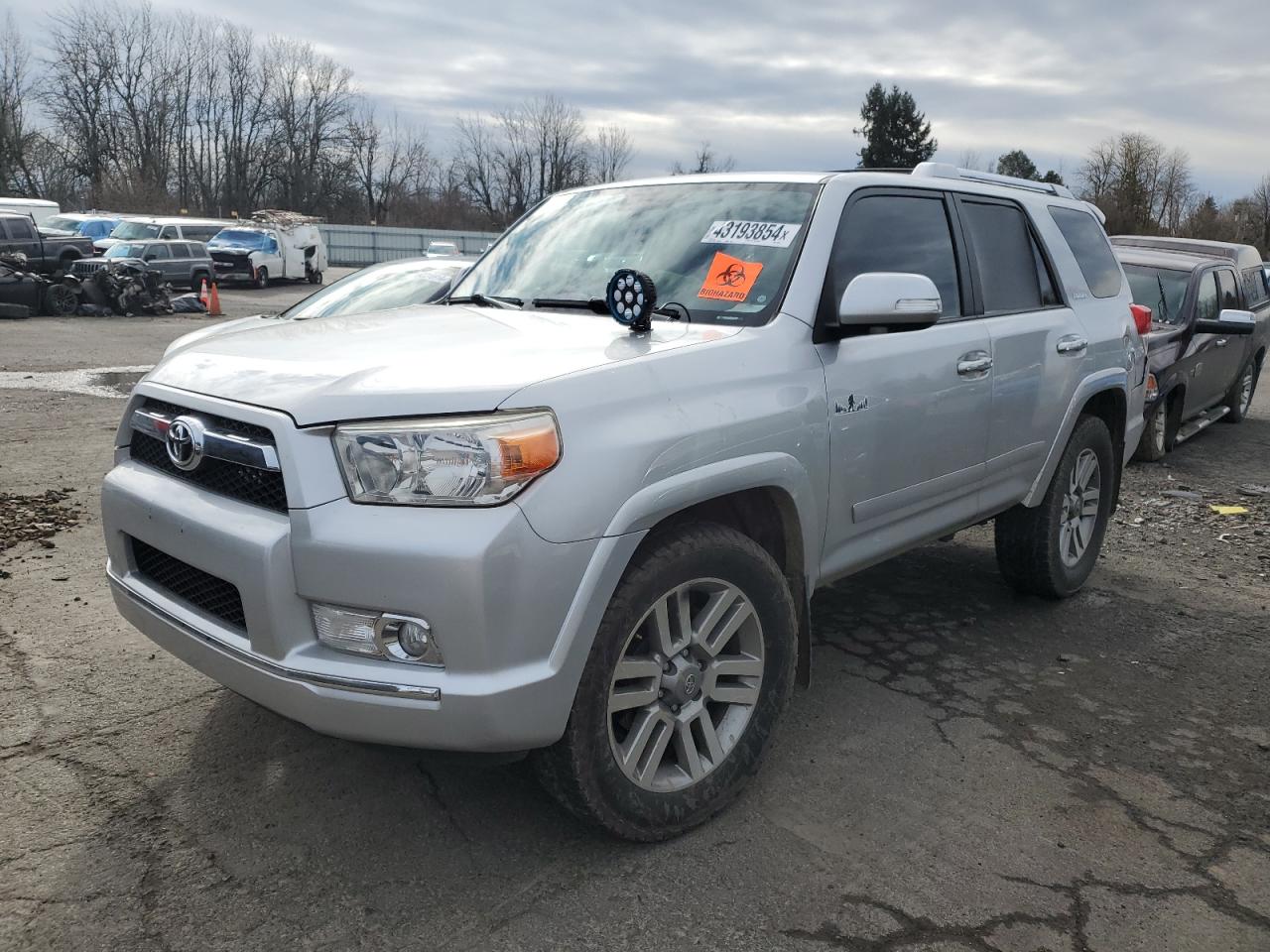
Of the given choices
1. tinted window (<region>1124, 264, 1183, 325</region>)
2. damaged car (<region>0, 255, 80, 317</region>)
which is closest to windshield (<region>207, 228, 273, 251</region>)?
damaged car (<region>0, 255, 80, 317</region>)

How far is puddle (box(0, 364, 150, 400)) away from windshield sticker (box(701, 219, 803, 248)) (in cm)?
883

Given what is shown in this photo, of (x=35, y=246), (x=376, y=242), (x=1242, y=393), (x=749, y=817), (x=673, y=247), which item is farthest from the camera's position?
(x=376, y=242)

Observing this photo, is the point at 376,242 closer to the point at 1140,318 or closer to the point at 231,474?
the point at 1140,318

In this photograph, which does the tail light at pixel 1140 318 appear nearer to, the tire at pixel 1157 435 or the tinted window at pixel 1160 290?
the tire at pixel 1157 435

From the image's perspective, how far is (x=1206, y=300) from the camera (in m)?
9.63

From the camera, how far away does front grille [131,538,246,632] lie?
8.54ft

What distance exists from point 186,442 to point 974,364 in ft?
8.95

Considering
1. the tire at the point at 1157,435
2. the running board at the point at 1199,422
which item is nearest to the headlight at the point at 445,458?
the tire at the point at 1157,435

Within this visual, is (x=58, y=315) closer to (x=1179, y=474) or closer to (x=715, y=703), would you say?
(x=1179, y=474)

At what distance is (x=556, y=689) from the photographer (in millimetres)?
2441

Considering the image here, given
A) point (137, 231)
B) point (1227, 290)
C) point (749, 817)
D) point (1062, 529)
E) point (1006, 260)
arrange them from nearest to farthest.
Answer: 1. point (749, 817)
2. point (1006, 260)
3. point (1062, 529)
4. point (1227, 290)
5. point (137, 231)

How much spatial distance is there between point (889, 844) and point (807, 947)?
56 centimetres

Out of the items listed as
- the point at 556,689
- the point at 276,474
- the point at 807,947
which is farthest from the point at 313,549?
the point at 807,947

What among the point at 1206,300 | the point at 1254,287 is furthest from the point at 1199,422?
the point at 1254,287
